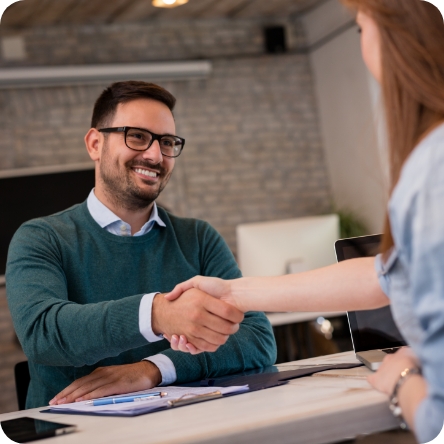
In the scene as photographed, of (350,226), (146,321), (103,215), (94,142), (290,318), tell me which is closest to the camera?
(146,321)

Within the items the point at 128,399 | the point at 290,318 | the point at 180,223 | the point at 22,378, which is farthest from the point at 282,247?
the point at 128,399

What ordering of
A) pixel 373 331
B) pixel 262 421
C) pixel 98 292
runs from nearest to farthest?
1. pixel 262 421
2. pixel 373 331
3. pixel 98 292

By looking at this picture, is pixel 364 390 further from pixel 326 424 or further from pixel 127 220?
pixel 127 220

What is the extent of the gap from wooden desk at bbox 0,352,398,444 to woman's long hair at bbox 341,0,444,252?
1.18 feet

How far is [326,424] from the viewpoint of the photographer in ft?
3.29

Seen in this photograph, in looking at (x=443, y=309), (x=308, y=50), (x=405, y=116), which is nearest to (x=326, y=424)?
(x=443, y=309)

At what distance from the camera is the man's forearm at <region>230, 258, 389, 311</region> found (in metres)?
1.27

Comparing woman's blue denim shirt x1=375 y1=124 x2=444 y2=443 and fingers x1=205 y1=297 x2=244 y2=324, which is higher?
woman's blue denim shirt x1=375 y1=124 x2=444 y2=443

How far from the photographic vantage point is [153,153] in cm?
216

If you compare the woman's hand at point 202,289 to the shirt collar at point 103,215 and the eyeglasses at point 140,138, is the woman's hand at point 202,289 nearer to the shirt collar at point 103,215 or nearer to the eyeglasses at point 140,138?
the shirt collar at point 103,215

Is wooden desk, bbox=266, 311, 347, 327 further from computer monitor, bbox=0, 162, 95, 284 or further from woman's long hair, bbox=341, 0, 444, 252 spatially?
woman's long hair, bbox=341, 0, 444, 252

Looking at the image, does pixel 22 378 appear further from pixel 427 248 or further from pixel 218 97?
pixel 218 97

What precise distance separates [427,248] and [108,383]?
0.98 m

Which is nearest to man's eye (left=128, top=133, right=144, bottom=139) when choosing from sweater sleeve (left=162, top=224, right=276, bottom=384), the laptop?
sweater sleeve (left=162, top=224, right=276, bottom=384)
